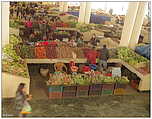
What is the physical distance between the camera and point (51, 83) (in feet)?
24.8

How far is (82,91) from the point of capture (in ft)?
26.3

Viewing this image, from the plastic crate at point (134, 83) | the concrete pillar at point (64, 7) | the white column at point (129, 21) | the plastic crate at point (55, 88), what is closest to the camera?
the plastic crate at point (55, 88)

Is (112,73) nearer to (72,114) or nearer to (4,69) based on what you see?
(72,114)

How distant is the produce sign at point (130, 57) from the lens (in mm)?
9703

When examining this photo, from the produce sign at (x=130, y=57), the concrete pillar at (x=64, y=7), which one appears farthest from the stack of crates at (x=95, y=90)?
the concrete pillar at (x=64, y=7)

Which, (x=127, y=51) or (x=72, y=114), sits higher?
(x=127, y=51)

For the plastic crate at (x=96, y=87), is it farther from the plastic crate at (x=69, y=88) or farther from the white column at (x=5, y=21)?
the white column at (x=5, y=21)

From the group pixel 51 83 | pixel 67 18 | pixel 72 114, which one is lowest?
pixel 72 114

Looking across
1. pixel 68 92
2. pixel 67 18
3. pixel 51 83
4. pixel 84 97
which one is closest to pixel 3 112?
pixel 51 83

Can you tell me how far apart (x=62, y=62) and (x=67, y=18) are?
32.3 feet

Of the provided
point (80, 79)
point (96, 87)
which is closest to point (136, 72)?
point (96, 87)

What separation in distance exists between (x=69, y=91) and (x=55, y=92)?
452 mm

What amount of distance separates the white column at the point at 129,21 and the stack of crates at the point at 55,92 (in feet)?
14.9

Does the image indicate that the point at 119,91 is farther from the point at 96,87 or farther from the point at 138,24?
the point at 138,24
